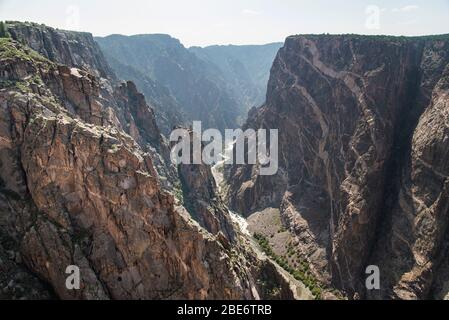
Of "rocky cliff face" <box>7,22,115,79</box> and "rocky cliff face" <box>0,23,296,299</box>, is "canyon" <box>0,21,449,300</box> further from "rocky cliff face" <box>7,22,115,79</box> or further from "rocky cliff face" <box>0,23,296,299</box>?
"rocky cliff face" <box>7,22,115,79</box>

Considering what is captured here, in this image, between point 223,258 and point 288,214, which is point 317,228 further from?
point 223,258

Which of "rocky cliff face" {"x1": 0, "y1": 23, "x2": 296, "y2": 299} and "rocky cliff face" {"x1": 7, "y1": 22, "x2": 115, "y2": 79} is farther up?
"rocky cliff face" {"x1": 7, "y1": 22, "x2": 115, "y2": 79}

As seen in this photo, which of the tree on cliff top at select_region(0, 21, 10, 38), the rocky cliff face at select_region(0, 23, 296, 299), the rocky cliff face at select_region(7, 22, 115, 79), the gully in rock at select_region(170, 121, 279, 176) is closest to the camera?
the rocky cliff face at select_region(0, 23, 296, 299)

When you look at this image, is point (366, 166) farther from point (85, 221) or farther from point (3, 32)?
point (3, 32)

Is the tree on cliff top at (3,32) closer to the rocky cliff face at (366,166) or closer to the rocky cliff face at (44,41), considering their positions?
the rocky cliff face at (44,41)

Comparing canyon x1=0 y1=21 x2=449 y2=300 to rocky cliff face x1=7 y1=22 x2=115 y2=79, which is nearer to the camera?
canyon x1=0 y1=21 x2=449 y2=300

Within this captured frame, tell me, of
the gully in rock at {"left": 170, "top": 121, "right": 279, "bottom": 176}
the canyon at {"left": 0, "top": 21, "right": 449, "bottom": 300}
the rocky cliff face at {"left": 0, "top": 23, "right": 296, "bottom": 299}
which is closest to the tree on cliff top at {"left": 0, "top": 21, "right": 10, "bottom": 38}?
the canyon at {"left": 0, "top": 21, "right": 449, "bottom": 300}

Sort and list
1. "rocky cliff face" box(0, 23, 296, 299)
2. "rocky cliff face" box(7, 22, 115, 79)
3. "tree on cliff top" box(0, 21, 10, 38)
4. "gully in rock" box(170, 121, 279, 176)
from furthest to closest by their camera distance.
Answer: "gully in rock" box(170, 121, 279, 176), "rocky cliff face" box(7, 22, 115, 79), "tree on cliff top" box(0, 21, 10, 38), "rocky cliff face" box(0, 23, 296, 299)
